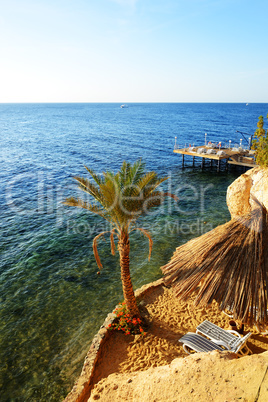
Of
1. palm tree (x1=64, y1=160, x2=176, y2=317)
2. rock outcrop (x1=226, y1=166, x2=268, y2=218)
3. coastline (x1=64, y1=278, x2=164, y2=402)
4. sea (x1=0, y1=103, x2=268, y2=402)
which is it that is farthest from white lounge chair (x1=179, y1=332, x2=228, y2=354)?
sea (x1=0, y1=103, x2=268, y2=402)

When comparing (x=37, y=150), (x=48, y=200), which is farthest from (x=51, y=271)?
(x=37, y=150)

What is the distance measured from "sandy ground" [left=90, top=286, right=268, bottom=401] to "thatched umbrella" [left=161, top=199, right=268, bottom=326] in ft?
9.73

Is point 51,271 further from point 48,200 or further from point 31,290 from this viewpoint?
point 48,200

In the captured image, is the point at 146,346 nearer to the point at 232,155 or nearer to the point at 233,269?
the point at 233,269

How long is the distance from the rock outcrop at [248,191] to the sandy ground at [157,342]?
177 inches

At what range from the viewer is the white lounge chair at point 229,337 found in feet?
26.0

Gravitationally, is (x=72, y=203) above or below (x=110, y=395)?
above

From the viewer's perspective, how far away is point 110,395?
6.69 metres

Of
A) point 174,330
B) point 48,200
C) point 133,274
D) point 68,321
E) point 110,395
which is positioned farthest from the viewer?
point 48,200

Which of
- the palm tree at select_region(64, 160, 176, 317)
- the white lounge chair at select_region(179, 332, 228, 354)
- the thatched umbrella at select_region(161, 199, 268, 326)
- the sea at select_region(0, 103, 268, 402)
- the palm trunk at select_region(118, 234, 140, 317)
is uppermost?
the palm tree at select_region(64, 160, 176, 317)

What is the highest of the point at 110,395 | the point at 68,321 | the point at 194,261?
the point at 194,261

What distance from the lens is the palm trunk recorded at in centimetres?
954

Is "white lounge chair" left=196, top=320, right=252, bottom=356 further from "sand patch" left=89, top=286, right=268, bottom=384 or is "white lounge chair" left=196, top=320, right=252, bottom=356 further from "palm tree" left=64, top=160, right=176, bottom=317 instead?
"palm tree" left=64, top=160, right=176, bottom=317

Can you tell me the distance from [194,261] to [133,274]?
8.46 m
